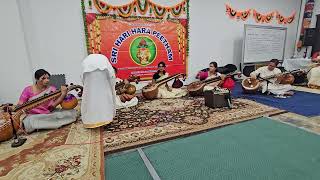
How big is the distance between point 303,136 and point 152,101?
2395 mm

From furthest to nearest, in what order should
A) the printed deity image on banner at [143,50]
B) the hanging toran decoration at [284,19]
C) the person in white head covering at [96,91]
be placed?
1. the hanging toran decoration at [284,19]
2. the printed deity image on banner at [143,50]
3. the person in white head covering at [96,91]

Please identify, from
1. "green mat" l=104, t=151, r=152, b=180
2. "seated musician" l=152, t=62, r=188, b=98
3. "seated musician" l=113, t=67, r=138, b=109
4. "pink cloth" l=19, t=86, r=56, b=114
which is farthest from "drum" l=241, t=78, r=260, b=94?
"pink cloth" l=19, t=86, r=56, b=114

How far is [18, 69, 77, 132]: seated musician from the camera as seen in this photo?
2.40 m

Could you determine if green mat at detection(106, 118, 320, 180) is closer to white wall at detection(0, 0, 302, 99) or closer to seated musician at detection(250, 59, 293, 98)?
seated musician at detection(250, 59, 293, 98)

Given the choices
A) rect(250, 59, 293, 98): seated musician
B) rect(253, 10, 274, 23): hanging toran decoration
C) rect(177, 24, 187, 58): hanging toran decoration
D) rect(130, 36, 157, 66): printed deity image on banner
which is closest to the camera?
rect(250, 59, 293, 98): seated musician

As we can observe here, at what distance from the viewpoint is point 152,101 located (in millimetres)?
3803

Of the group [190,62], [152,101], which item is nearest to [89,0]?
[152,101]

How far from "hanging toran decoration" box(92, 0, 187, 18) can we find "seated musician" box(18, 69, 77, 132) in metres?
2.35

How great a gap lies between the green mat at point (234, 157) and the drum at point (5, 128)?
1285 millimetres

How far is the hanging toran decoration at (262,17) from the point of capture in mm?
6047

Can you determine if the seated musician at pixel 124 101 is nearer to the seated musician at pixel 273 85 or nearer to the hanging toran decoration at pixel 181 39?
the hanging toran decoration at pixel 181 39

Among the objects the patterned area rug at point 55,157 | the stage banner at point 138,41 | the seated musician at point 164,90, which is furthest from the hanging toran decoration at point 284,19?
the patterned area rug at point 55,157

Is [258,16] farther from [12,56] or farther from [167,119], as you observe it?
[12,56]

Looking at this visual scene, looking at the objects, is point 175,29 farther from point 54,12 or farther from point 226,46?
point 54,12
